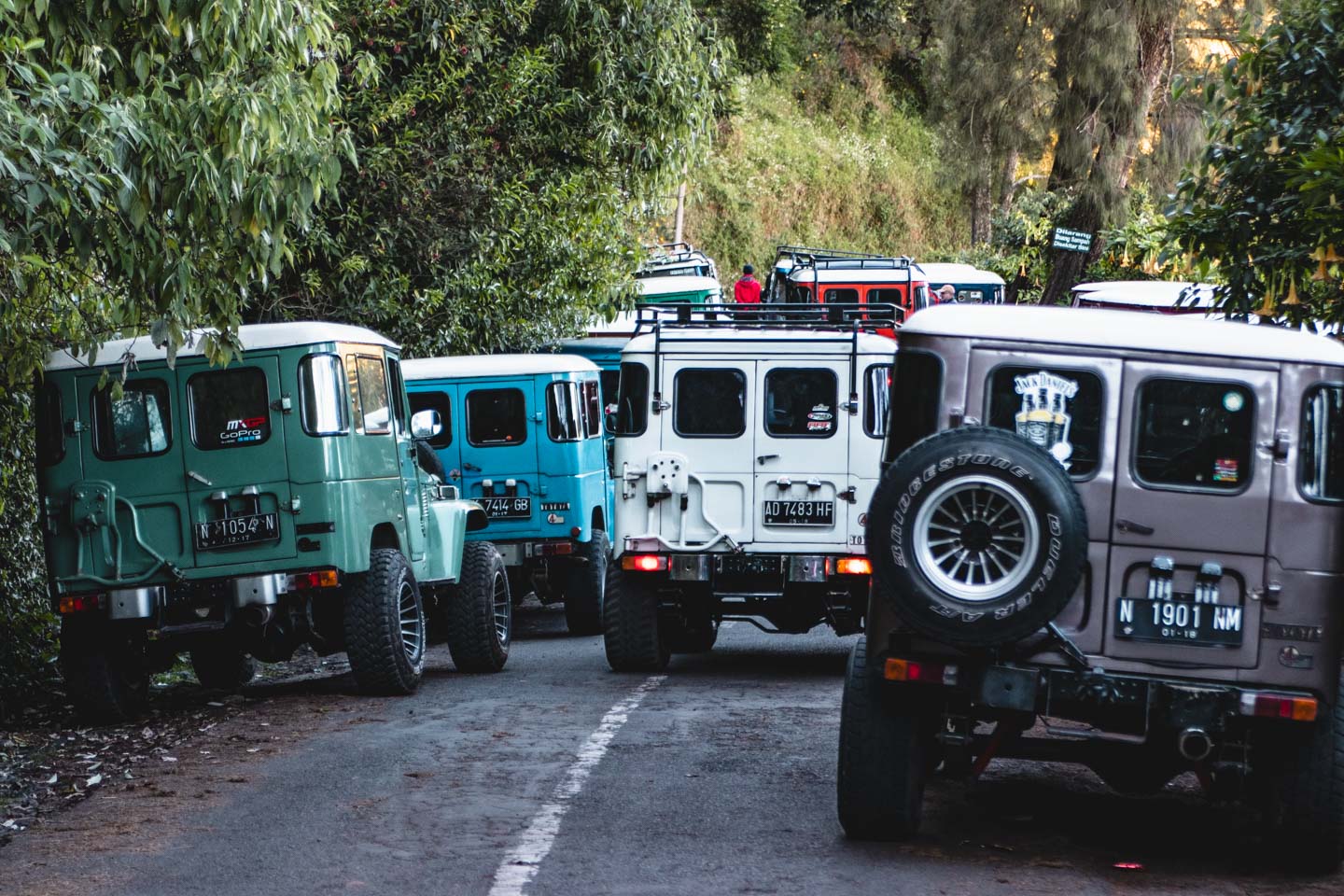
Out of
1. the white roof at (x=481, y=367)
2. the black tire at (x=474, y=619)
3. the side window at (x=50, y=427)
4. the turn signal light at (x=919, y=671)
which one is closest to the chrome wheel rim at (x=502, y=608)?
the black tire at (x=474, y=619)

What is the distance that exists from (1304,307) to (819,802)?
5.54 meters

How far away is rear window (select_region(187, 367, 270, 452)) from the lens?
11391 mm

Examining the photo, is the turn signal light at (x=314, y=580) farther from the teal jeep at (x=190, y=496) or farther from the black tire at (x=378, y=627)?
the black tire at (x=378, y=627)

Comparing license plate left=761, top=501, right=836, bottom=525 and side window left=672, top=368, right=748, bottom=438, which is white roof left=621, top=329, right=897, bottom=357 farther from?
license plate left=761, top=501, right=836, bottom=525

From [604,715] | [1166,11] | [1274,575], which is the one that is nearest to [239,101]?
[604,715]

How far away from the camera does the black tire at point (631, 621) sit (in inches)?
522

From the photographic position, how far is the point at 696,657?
15.0m

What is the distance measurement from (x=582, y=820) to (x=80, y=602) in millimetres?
4847

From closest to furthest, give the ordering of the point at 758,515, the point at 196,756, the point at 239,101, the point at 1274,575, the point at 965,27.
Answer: the point at 1274,575 → the point at 239,101 → the point at 196,756 → the point at 758,515 → the point at 965,27

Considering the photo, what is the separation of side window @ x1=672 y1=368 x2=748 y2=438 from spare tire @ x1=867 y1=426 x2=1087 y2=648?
6.66 m

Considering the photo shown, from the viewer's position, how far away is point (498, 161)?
19.8 meters

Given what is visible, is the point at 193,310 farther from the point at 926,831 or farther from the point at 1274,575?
the point at 1274,575

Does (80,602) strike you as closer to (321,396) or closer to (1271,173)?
(321,396)

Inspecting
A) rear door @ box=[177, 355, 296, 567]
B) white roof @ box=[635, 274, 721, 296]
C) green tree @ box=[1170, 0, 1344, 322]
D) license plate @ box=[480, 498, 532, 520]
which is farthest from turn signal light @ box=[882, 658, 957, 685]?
white roof @ box=[635, 274, 721, 296]
